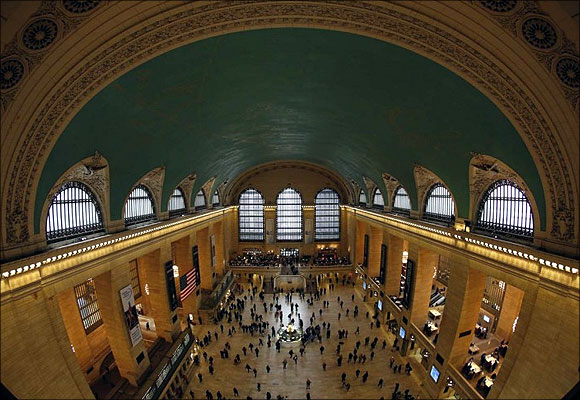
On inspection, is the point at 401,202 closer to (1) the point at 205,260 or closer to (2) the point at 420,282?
(2) the point at 420,282

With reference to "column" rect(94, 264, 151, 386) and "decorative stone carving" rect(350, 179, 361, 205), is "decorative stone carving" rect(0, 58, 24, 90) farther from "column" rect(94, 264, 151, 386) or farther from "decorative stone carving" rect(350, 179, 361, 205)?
"decorative stone carving" rect(350, 179, 361, 205)

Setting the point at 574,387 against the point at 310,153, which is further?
the point at 310,153

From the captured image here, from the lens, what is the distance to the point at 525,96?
7.10 m

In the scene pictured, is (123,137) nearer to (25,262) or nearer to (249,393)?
(25,262)

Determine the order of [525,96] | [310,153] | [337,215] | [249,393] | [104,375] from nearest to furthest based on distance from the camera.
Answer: [525,96]
[104,375]
[249,393]
[310,153]
[337,215]

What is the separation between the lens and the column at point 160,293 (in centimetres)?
1525

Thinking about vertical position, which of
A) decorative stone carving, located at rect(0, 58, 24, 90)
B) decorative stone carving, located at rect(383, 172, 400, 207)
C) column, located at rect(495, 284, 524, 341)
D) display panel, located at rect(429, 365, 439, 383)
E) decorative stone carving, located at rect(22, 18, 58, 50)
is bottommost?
display panel, located at rect(429, 365, 439, 383)

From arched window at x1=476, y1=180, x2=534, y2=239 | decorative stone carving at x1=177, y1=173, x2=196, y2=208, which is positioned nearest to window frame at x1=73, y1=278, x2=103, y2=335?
decorative stone carving at x1=177, y1=173, x2=196, y2=208

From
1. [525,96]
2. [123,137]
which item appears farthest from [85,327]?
[525,96]

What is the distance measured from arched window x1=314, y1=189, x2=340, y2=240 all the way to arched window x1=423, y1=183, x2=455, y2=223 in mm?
17999

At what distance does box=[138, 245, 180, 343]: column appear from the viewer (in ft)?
50.0

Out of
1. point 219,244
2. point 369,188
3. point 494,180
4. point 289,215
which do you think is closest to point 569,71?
point 494,180

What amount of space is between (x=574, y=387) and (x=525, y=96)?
6.91m

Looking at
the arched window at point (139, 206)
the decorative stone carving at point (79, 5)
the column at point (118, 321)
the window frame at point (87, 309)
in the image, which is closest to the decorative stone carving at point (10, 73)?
the decorative stone carving at point (79, 5)
